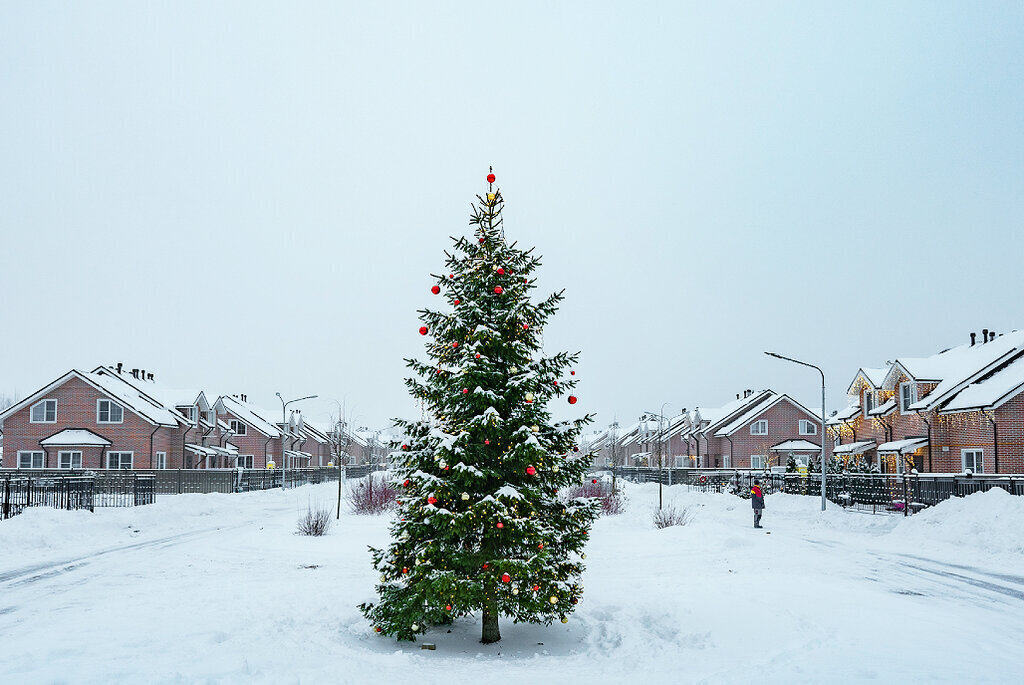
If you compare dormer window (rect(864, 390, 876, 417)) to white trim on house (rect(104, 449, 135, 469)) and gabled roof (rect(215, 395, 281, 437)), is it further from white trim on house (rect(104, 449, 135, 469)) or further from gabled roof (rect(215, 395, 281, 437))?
gabled roof (rect(215, 395, 281, 437))

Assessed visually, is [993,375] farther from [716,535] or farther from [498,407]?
[498,407]

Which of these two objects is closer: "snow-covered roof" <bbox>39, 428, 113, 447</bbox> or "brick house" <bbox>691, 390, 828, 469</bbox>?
"snow-covered roof" <bbox>39, 428, 113, 447</bbox>

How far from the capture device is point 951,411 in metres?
36.4

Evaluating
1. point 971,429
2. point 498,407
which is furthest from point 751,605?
point 971,429

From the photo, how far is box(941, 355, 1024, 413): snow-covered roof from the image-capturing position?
3312 cm

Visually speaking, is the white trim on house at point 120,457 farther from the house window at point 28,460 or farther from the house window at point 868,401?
the house window at point 868,401

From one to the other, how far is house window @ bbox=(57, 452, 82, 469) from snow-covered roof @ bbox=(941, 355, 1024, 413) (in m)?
51.9

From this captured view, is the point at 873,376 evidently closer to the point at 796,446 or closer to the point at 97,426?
the point at 796,446

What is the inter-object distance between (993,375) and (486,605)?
35696 millimetres

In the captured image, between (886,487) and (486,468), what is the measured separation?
26.1 m

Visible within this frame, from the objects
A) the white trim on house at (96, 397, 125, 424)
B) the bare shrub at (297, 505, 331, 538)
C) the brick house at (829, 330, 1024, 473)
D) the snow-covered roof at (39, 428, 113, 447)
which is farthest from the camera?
the white trim on house at (96, 397, 125, 424)

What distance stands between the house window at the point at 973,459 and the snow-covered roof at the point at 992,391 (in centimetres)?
205

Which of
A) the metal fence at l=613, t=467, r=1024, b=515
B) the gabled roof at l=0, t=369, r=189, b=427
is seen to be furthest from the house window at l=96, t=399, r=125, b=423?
the metal fence at l=613, t=467, r=1024, b=515

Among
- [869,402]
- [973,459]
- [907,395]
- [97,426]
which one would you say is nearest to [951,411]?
[973,459]
